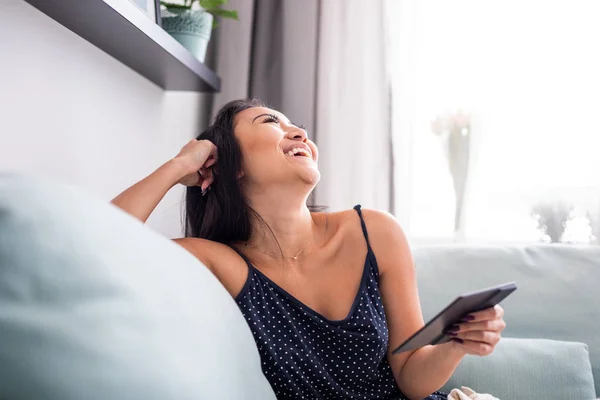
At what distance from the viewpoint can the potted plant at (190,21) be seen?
1.92 metres

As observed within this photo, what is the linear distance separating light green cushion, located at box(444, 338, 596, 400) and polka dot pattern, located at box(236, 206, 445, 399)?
280mm

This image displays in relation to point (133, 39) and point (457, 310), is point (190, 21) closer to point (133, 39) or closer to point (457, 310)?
point (133, 39)

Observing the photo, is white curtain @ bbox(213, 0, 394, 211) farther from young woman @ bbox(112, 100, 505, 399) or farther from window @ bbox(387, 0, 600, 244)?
young woman @ bbox(112, 100, 505, 399)

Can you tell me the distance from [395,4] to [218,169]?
1.43 metres

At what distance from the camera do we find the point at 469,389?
1347 mm

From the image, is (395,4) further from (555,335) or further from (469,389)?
(469,389)

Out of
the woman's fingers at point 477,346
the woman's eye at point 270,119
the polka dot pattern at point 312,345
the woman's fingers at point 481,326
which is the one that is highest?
the woman's eye at point 270,119

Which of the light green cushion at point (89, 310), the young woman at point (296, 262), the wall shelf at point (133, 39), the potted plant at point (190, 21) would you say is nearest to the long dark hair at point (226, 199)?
the young woman at point (296, 262)

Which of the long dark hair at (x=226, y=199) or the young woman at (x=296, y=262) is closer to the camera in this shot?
the young woman at (x=296, y=262)

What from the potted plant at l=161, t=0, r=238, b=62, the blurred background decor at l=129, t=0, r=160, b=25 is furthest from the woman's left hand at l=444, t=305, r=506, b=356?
the potted plant at l=161, t=0, r=238, b=62

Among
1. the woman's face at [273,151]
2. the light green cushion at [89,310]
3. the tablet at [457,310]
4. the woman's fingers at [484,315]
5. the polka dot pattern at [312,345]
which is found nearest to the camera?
the light green cushion at [89,310]

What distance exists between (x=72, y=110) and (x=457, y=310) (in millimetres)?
1067

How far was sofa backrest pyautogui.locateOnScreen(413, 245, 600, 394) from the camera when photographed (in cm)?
161

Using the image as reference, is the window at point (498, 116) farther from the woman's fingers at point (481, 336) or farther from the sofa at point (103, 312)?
the sofa at point (103, 312)
